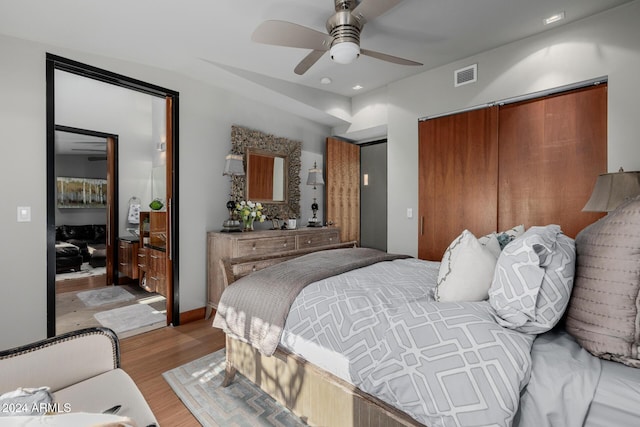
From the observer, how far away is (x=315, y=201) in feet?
15.5

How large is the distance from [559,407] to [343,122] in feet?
13.9

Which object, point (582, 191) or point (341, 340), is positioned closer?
point (341, 340)

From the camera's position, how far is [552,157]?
9.24 feet

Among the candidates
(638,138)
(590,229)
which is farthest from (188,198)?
(638,138)

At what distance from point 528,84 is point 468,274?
2.53 meters

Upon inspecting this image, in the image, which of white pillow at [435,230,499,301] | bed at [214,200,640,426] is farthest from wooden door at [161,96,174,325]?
white pillow at [435,230,499,301]

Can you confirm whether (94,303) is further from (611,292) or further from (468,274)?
(611,292)

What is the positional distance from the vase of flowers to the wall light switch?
1787mm

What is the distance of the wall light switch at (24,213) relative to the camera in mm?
2355

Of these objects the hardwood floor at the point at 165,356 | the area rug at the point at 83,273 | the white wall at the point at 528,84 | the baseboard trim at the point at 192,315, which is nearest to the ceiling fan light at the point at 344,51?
the white wall at the point at 528,84

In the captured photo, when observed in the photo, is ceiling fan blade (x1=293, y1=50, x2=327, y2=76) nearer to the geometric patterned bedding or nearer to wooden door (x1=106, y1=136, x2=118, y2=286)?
the geometric patterned bedding

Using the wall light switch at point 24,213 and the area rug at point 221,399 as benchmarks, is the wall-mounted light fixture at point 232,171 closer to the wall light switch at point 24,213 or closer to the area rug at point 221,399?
the area rug at point 221,399

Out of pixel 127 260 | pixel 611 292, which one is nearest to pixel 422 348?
pixel 611 292

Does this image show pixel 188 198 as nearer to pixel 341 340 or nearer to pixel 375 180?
pixel 341 340
